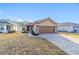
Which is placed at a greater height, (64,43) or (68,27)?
(68,27)

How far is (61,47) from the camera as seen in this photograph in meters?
3.28

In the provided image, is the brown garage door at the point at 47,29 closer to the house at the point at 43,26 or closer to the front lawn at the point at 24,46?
the house at the point at 43,26

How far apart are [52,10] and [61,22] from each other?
0.17 m

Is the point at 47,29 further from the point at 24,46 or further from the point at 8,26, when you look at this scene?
the point at 8,26

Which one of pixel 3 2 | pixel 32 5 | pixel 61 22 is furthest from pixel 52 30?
pixel 3 2

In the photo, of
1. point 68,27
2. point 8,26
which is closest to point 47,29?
point 68,27

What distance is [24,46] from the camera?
3.29 meters

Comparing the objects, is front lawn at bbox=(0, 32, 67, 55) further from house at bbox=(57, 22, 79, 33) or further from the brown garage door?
house at bbox=(57, 22, 79, 33)

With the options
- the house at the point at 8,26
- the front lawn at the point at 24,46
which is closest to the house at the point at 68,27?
the front lawn at the point at 24,46

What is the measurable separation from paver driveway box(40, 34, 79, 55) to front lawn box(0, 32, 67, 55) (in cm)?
4

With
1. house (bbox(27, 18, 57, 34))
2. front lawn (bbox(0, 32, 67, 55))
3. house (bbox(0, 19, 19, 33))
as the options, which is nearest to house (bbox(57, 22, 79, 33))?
house (bbox(27, 18, 57, 34))

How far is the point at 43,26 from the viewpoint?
10.9 ft

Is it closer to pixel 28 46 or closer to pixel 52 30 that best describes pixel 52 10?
pixel 52 30

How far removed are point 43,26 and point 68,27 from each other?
30 cm
